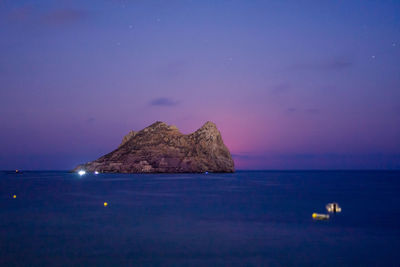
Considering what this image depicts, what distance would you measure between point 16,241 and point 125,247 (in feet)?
37.8

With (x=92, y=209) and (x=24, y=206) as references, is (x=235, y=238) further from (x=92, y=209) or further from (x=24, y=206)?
(x=24, y=206)

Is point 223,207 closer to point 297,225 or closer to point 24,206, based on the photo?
point 297,225

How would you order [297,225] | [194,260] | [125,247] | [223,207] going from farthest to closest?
[223,207]
[297,225]
[125,247]
[194,260]

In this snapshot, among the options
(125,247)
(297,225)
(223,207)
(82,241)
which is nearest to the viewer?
(125,247)

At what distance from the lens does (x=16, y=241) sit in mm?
40656

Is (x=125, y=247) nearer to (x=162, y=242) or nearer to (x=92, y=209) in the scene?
(x=162, y=242)

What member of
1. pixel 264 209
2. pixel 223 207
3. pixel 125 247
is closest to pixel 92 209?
pixel 223 207

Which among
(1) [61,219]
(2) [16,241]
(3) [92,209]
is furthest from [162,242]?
(3) [92,209]

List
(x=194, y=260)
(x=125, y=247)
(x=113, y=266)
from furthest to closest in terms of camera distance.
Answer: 1. (x=125, y=247)
2. (x=194, y=260)
3. (x=113, y=266)

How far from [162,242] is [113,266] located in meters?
10.0

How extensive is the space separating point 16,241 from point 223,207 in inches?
1654

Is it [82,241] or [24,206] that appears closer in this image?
[82,241]

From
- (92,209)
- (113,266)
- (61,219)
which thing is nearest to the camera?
(113,266)

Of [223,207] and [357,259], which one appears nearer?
[357,259]
